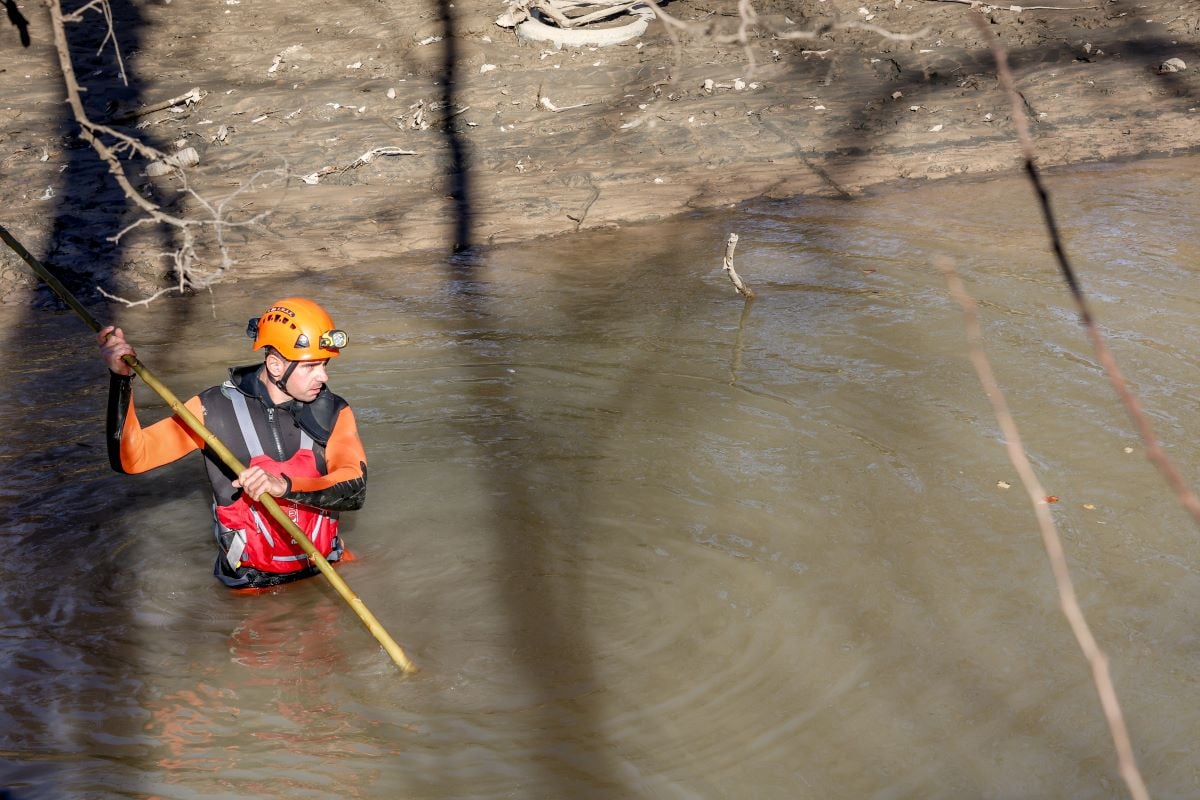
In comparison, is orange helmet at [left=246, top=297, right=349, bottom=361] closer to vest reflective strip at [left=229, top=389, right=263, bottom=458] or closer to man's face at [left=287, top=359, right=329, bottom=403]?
man's face at [left=287, top=359, right=329, bottom=403]

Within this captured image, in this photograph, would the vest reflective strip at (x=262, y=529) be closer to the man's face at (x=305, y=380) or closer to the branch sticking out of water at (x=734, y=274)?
the man's face at (x=305, y=380)

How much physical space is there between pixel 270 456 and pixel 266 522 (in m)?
0.30

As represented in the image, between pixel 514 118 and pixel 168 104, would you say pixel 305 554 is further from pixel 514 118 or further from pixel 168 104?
pixel 168 104

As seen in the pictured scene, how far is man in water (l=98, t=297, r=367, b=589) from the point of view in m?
4.94

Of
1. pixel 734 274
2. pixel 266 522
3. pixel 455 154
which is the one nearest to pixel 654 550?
pixel 266 522

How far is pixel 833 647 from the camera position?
4.80 metres

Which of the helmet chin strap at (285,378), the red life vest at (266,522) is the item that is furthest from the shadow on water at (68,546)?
the helmet chin strap at (285,378)

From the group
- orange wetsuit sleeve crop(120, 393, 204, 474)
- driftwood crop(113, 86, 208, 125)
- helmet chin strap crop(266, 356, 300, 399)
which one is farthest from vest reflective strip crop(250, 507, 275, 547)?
driftwood crop(113, 86, 208, 125)

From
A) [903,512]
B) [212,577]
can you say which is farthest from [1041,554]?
[212,577]

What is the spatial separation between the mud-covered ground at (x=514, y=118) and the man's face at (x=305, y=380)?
4570mm

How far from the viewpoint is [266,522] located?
5.14m

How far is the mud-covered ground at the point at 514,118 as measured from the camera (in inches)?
392

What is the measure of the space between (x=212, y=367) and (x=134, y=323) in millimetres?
1165

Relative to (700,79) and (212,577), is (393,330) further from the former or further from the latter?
(700,79)
